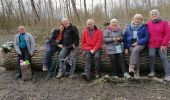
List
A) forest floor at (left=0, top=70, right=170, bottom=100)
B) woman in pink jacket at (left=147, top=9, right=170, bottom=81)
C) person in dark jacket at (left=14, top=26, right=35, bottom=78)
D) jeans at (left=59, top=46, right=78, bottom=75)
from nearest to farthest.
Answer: forest floor at (left=0, top=70, right=170, bottom=100), woman in pink jacket at (left=147, top=9, right=170, bottom=81), jeans at (left=59, top=46, right=78, bottom=75), person in dark jacket at (left=14, top=26, right=35, bottom=78)

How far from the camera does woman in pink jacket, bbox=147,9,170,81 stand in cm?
645

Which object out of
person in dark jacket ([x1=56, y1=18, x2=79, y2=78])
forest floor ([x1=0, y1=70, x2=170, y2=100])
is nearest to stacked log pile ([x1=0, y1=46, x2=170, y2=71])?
person in dark jacket ([x1=56, y1=18, x2=79, y2=78])

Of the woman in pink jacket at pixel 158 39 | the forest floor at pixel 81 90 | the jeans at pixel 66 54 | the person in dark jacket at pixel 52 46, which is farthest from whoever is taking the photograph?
A: the person in dark jacket at pixel 52 46

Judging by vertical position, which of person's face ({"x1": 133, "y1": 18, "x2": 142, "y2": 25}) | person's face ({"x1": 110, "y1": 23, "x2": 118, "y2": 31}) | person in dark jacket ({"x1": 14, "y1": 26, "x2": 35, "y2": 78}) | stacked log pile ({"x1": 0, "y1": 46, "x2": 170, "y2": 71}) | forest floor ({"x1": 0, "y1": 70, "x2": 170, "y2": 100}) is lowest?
forest floor ({"x1": 0, "y1": 70, "x2": 170, "y2": 100})

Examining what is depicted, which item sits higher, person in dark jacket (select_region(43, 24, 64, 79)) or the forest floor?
person in dark jacket (select_region(43, 24, 64, 79))

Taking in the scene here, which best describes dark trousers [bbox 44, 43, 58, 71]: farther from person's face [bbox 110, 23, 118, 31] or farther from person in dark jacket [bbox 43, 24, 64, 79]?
person's face [bbox 110, 23, 118, 31]

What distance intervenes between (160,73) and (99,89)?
1.75 metres

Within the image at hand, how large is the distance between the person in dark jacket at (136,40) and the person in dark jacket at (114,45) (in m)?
0.21

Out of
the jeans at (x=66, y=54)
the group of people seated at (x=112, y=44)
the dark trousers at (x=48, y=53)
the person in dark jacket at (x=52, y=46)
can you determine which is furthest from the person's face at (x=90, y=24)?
the dark trousers at (x=48, y=53)

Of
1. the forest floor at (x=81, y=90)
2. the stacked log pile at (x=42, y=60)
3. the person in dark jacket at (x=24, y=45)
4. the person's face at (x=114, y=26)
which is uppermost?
the person's face at (x=114, y=26)

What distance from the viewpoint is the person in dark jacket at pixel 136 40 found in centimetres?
A: 656

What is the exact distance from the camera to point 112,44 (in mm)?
6891

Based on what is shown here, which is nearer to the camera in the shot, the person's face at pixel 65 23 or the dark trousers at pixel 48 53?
the person's face at pixel 65 23

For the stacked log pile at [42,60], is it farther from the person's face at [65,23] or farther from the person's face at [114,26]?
the person's face at [65,23]
